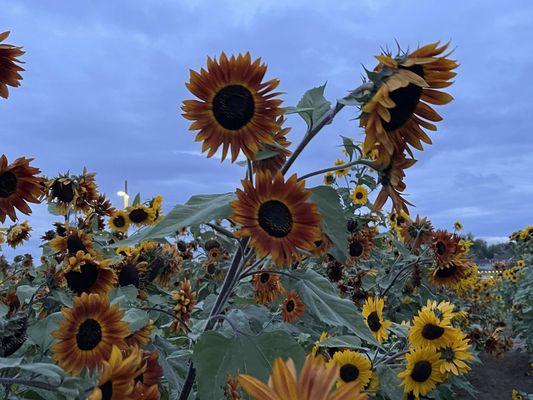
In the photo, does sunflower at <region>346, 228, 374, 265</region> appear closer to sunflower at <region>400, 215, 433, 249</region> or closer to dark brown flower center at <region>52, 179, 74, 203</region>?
sunflower at <region>400, 215, 433, 249</region>

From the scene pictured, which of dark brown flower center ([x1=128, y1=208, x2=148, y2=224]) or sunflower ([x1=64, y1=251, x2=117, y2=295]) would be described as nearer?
sunflower ([x1=64, y1=251, x2=117, y2=295])

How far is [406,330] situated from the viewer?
8.30ft

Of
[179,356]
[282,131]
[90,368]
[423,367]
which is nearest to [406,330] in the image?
[423,367]

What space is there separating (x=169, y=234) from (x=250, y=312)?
76 cm

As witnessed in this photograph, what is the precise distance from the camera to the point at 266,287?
9.31 ft

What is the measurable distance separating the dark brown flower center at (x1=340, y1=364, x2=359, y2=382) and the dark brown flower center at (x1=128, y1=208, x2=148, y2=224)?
6.16 feet

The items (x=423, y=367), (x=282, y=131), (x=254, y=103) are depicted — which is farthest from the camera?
(x=423, y=367)

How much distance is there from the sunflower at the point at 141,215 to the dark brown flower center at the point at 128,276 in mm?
1204

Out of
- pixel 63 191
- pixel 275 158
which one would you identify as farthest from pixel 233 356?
pixel 63 191

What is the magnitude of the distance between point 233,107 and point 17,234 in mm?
3125

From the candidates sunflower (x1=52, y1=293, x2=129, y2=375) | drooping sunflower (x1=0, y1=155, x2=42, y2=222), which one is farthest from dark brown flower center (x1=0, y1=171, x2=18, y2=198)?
sunflower (x1=52, y1=293, x2=129, y2=375)

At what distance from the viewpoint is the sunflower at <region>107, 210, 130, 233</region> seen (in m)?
3.62

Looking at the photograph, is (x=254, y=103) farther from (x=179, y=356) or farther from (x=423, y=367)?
(x=423, y=367)

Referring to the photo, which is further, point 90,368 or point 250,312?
point 250,312
